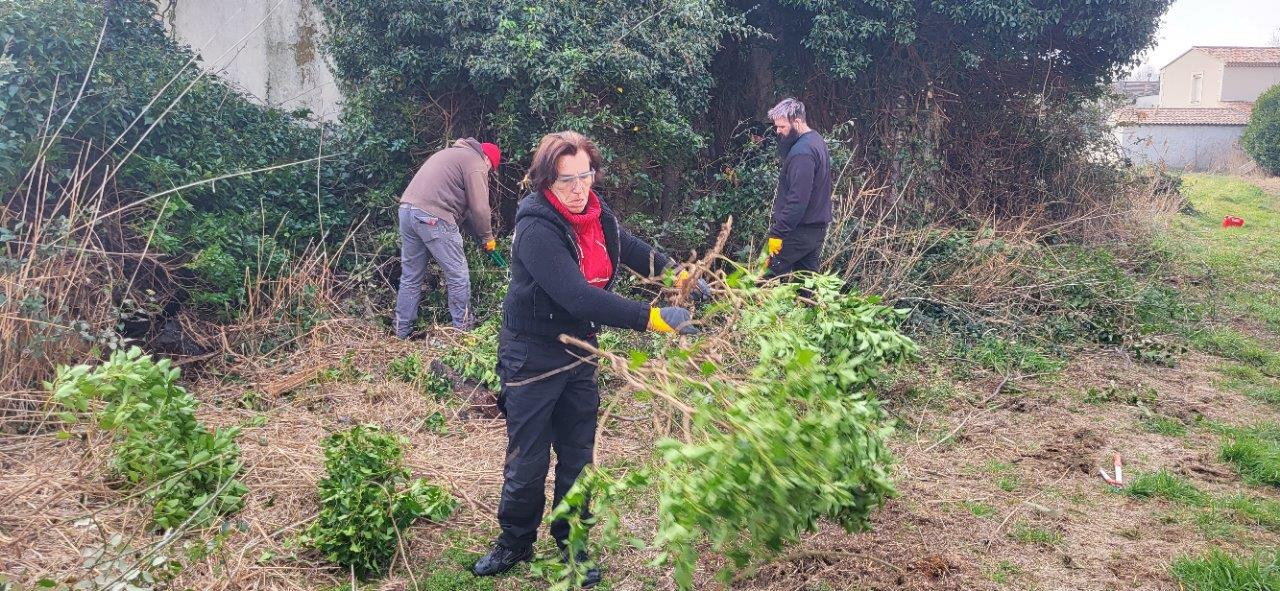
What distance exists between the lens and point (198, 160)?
7406 millimetres

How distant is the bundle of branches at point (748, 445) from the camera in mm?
2520

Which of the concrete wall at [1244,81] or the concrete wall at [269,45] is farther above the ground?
the concrete wall at [1244,81]

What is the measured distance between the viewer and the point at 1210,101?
36.5m

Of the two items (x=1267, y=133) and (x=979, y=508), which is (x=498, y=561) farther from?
(x=1267, y=133)

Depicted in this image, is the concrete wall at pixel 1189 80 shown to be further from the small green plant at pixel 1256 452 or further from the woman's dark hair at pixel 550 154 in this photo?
the woman's dark hair at pixel 550 154

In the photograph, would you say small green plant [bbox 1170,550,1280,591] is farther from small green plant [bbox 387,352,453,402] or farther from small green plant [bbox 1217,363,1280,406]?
small green plant [bbox 387,352,453,402]

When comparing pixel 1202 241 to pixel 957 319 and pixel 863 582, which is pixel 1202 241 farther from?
pixel 863 582

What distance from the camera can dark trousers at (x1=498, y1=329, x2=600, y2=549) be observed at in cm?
341

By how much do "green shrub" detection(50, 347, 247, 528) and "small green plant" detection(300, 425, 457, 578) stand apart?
0.43 meters

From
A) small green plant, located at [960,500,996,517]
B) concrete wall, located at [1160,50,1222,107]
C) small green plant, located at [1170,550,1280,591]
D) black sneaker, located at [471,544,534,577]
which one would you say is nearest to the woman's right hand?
black sneaker, located at [471,544,534,577]

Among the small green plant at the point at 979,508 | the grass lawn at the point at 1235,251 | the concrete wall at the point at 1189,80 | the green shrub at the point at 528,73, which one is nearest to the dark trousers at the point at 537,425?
the small green plant at the point at 979,508

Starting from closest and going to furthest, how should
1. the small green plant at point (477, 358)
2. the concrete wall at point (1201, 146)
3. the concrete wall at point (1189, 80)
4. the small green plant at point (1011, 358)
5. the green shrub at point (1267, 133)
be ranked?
the small green plant at point (477, 358)
the small green plant at point (1011, 358)
the green shrub at point (1267, 133)
the concrete wall at point (1201, 146)
the concrete wall at point (1189, 80)

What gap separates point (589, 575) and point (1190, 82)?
43.6 metres

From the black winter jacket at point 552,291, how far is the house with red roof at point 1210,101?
24.2 metres
